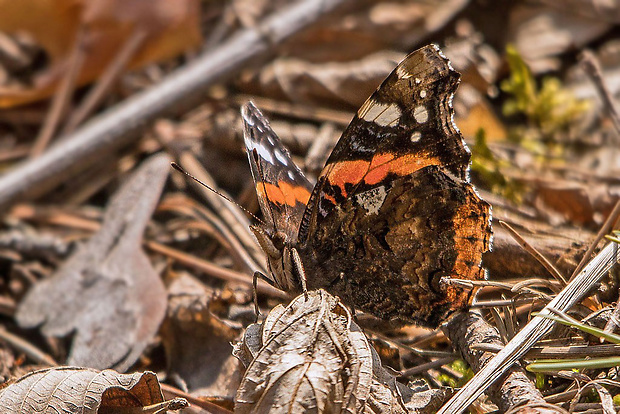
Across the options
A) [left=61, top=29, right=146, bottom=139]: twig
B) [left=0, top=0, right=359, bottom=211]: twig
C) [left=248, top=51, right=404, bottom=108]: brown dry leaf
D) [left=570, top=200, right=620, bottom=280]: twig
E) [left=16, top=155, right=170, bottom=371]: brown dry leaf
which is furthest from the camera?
[left=61, top=29, right=146, bottom=139]: twig

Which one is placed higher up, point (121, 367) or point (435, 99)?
point (435, 99)

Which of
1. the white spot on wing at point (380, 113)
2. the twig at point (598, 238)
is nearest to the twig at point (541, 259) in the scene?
the twig at point (598, 238)

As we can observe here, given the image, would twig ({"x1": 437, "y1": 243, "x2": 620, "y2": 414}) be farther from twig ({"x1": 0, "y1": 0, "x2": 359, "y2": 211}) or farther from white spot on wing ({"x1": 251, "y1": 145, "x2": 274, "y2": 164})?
twig ({"x1": 0, "y1": 0, "x2": 359, "y2": 211})

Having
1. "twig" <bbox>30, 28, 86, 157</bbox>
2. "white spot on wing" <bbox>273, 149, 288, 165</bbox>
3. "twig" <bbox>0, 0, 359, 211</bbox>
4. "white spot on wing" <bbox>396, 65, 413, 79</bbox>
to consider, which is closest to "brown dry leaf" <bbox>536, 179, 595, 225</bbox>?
"white spot on wing" <bbox>396, 65, 413, 79</bbox>

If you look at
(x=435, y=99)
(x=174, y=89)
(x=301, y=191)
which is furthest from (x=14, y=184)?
(x=435, y=99)

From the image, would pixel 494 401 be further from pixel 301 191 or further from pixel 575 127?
pixel 575 127

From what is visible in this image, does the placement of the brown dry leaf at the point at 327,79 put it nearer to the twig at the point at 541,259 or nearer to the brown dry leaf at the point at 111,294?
the brown dry leaf at the point at 111,294

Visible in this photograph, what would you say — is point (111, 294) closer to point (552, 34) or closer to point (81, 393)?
point (81, 393)
